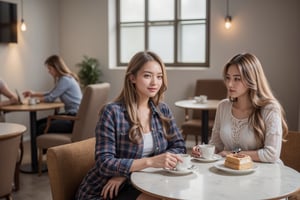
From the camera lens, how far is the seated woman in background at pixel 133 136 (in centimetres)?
185

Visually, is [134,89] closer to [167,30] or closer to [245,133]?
[245,133]

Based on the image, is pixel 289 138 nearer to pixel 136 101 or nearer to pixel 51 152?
pixel 136 101

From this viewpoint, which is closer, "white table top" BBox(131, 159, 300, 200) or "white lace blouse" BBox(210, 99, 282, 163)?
"white table top" BBox(131, 159, 300, 200)

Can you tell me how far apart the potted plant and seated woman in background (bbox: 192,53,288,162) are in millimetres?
3943

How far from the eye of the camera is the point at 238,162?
5.88 feet

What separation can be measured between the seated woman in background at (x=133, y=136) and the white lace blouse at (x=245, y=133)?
263 mm

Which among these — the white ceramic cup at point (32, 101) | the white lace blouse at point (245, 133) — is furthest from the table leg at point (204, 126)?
the white lace blouse at point (245, 133)

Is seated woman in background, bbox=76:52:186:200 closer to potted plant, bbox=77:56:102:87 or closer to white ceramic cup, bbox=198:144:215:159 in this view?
white ceramic cup, bbox=198:144:215:159

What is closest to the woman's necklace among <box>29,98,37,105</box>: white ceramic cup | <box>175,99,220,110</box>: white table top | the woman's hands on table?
the woman's hands on table

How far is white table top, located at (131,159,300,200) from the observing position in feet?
4.97

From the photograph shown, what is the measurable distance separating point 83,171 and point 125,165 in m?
0.34

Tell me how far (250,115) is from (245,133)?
10cm

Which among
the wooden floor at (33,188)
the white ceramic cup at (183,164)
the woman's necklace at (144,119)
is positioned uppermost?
the woman's necklace at (144,119)

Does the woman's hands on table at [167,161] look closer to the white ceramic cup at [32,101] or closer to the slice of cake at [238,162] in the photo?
the slice of cake at [238,162]
